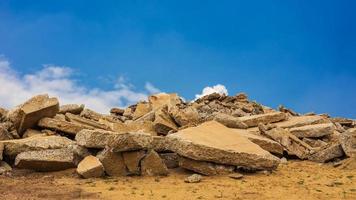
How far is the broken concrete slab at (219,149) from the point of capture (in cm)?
1639

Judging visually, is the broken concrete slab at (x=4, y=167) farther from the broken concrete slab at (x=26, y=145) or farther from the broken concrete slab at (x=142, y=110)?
the broken concrete slab at (x=142, y=110)

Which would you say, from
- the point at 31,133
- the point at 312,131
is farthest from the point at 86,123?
the point at 312,131

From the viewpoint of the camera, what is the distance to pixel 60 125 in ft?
67.2

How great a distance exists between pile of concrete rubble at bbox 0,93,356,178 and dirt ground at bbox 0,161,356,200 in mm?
460

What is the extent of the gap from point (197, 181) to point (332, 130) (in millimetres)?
9840

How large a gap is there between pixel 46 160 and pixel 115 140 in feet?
8.92

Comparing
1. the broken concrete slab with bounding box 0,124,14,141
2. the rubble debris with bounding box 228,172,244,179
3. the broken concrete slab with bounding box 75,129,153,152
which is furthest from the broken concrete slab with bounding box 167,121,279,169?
the broken concrete slab with bounding box 0,124,14,141

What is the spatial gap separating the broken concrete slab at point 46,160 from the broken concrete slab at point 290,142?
859 cm

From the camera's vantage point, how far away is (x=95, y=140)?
1689cm

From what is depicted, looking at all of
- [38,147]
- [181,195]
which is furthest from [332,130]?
[38,147]

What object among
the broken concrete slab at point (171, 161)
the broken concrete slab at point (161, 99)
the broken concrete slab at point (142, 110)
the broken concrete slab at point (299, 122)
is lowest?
the broken concrete slab at point (171, 161)

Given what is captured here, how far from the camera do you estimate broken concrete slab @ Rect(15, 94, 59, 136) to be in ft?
65.9

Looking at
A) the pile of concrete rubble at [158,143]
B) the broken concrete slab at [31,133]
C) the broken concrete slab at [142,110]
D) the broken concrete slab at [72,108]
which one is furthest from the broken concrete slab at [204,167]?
the broken concrete slab at [142,110]

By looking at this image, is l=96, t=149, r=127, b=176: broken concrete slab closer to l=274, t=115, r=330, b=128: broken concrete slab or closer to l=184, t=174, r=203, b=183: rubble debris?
l=184, t=174, r=203, b=183: rubble debris
